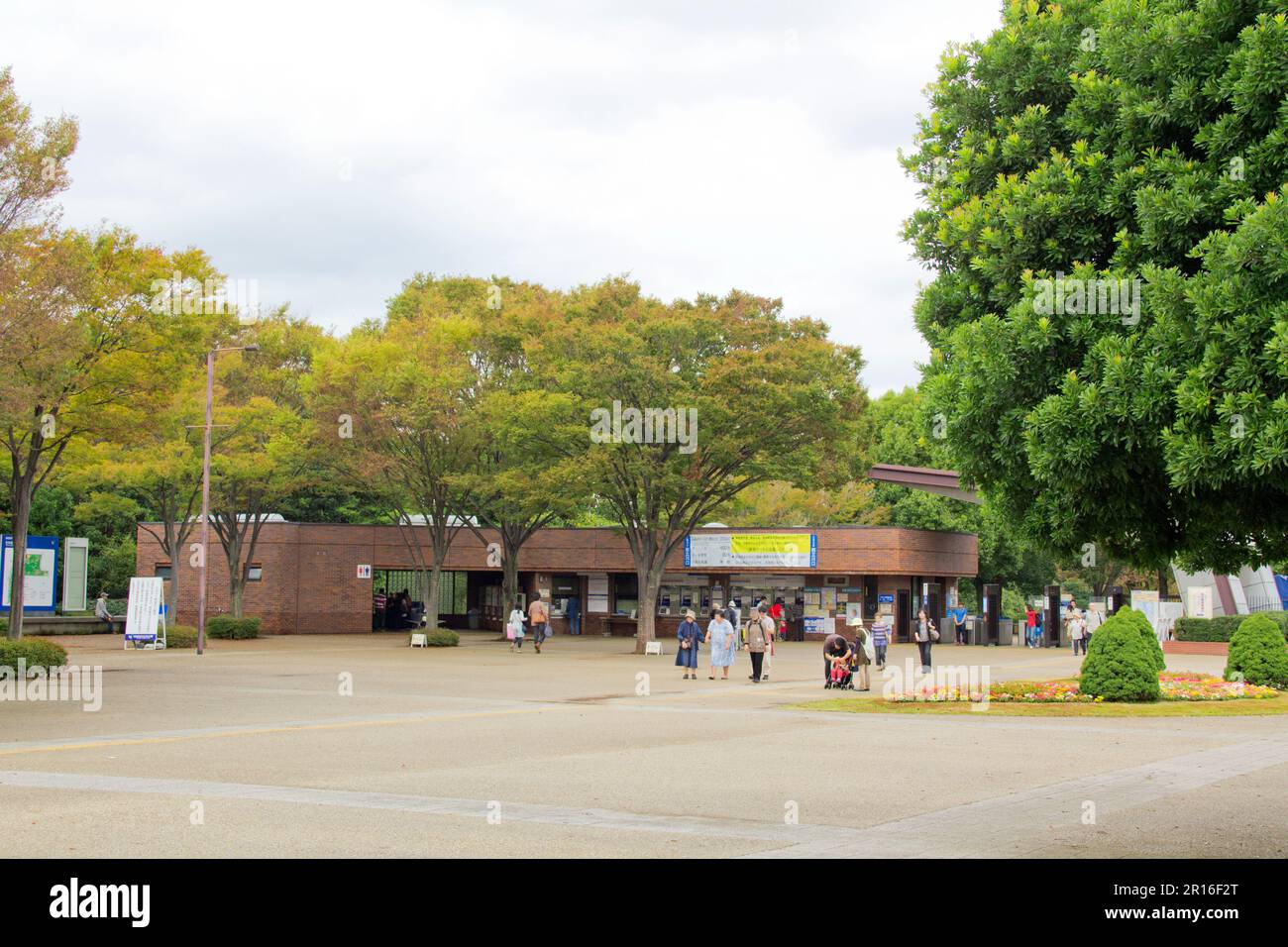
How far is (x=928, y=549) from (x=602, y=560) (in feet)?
43.7

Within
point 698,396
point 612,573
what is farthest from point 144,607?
point 612,573

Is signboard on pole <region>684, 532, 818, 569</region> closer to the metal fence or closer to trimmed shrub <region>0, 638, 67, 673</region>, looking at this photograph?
the metal fence

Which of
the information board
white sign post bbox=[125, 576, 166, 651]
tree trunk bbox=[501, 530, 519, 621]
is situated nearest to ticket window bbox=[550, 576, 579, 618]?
tree trunk bbox=[501, 530, 519, 621]

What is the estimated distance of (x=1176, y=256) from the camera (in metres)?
8.11

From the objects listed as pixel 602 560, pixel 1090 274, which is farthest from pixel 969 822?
pixel 602 560

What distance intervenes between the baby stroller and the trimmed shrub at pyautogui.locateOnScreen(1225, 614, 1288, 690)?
7549mm

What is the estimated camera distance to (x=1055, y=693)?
22.3 m

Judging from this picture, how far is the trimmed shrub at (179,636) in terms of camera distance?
3906cm

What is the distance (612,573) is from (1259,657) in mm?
32108

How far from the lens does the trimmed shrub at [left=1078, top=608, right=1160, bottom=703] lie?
71.5ft

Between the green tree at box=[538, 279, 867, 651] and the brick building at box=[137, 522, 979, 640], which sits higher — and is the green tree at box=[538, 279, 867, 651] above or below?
above

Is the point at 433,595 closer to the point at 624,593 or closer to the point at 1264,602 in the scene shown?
the point at 624,593

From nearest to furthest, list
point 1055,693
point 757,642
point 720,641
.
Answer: point 1055,693
point 757,642
point 720,641

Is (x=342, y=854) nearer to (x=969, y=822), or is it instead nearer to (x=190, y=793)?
(x=190, y=793)
